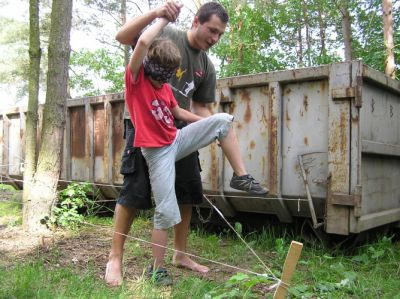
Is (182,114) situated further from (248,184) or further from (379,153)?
(379,153)

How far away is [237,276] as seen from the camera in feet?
7.96

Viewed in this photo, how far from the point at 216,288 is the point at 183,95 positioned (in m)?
1.38

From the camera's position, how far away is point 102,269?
314cm

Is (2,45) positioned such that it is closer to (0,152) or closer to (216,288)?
(0,152)

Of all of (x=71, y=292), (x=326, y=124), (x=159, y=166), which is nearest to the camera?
(x=71, y=292)

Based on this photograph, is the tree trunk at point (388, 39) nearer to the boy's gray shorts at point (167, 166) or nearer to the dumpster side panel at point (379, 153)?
the dumpster side panel at point (379, 153)

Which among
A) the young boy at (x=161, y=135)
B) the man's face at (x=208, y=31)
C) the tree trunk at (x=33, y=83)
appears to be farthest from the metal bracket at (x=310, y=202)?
the tree trunk at (x=33, y=83)

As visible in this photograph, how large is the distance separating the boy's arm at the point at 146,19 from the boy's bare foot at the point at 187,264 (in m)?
1.69

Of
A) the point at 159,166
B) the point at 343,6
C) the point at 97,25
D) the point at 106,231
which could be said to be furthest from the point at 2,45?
the point at 159,166

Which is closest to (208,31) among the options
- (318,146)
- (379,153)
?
(318,146)

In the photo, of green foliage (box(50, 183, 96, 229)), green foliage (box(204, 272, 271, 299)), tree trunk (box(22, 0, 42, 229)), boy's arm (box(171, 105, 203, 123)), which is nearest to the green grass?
green foliage (box(204, 272, 271, 299))

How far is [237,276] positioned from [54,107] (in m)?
2.93

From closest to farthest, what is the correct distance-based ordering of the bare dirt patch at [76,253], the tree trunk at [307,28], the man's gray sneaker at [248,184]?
the man's gray sneaker at [248,184] → the bare dirt patch at [76,253] → the tree trunk at [307,28]

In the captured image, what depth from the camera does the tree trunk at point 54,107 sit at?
14.3 feet
